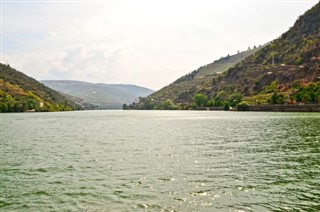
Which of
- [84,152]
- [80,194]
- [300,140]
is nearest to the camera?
[80,194]

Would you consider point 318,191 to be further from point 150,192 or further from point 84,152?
point 84,152

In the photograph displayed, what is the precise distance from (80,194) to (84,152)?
1051 inches

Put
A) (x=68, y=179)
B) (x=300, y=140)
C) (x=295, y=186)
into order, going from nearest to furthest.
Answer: (x=295, y=186), (x=68, y=179), (x=300, y=140)

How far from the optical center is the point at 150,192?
29531mm

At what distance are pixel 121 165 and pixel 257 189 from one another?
18.0 meters

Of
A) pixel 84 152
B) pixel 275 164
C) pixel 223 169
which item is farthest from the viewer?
pixel 84 152

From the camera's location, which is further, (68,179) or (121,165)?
(121,165)

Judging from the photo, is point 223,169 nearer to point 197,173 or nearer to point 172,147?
point 197,173

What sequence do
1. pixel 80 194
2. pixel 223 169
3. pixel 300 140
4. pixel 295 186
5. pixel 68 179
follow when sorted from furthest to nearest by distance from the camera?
pixel 300 140 → pixel 223 169 → pixel 68 179 → pixel 295 186 → pixel 80 194

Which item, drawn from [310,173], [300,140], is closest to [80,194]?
[310,173]

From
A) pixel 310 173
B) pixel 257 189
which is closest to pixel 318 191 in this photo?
pixel 257 189

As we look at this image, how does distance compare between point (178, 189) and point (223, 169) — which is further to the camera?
point (223, 169)

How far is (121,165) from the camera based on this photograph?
42781 mm

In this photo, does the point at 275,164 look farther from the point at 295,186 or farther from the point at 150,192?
the point at 150,192
